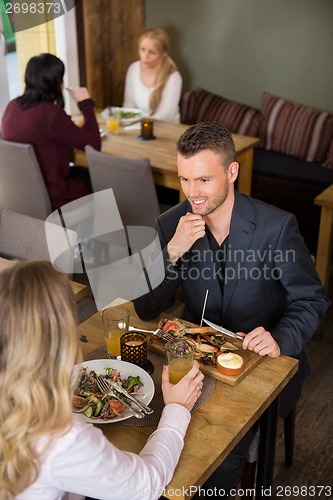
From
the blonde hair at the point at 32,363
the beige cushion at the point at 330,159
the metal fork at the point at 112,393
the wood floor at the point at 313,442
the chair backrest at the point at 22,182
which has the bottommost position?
the wood floor at the point at 313,442

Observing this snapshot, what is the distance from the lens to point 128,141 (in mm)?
3850

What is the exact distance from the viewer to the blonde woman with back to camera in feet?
3.85

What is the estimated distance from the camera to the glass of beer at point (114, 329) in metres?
1.80

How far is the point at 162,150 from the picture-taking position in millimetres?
3674

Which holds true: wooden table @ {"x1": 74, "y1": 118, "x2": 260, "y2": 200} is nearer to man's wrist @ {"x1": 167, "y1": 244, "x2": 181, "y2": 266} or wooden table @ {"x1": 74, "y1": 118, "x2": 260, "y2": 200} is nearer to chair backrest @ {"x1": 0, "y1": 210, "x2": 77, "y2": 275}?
chair backrest @ {"x1": 0, "y1": 210, "x2": 77, "y2": 275}

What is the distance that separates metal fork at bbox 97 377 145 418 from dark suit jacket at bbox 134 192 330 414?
0.37 metres

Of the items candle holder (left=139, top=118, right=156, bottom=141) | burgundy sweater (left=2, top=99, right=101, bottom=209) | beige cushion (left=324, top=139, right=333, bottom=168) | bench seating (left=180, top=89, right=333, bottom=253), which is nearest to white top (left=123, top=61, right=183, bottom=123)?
bench seating (left=180, top=89, right=333, bottom=253)

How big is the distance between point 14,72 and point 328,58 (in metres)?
2.14

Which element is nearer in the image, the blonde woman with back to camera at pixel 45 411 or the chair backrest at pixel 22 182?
the blonde woman with back to camera at pixel 45 411

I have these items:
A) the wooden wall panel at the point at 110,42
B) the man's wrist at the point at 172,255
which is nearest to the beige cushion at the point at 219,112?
the wooden wall panel at the point at 110,42

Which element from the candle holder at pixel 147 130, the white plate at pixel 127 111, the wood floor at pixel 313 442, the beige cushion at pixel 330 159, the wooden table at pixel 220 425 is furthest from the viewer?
the beige cushion at pixel 330 159

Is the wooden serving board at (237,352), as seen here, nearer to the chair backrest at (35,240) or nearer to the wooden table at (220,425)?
the wooden table at (220,425)

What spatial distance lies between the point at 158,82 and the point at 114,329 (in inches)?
118

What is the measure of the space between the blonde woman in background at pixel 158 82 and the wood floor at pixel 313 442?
2190 millimetres
